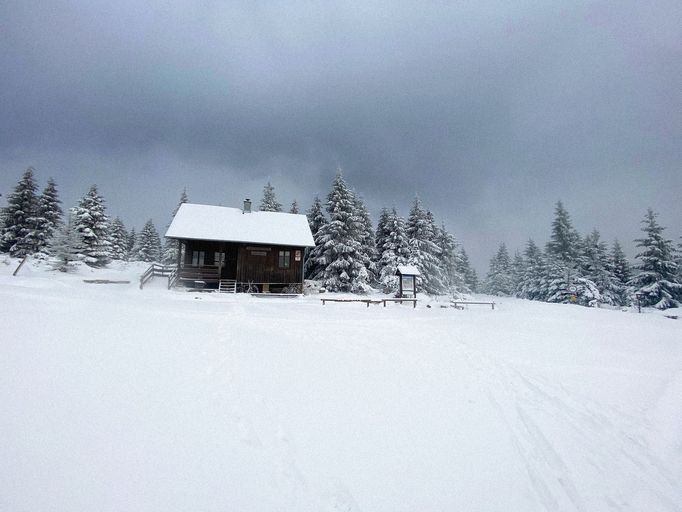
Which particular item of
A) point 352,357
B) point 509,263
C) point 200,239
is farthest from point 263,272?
point 509,263

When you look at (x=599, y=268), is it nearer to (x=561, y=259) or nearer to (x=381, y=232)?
(x=561, y=259)

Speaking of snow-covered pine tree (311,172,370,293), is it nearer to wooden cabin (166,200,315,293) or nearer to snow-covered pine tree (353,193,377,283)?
snow-covered pine tree (353,193,377,283)

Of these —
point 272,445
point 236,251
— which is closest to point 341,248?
point 236,251

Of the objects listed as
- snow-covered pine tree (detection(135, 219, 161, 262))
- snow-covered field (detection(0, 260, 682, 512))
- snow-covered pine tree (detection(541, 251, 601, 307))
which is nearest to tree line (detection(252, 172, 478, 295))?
snow-covered pine tree (detection(541, 251, 601, 307))

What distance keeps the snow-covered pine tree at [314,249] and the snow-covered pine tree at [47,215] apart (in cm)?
2596

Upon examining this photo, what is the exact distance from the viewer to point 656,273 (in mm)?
30172

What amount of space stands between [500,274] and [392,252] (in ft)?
110

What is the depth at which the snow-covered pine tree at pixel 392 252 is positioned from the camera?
101 feet

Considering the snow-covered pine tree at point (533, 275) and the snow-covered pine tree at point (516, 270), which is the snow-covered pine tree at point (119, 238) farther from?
Result: the snow-covered pine tree at point (516, 270)

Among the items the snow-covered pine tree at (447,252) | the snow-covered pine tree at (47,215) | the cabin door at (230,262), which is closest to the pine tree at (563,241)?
the snow-covered pine tree at (447,252)

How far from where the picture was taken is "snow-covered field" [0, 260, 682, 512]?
2.95m

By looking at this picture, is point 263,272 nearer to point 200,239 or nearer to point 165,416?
point 200,239

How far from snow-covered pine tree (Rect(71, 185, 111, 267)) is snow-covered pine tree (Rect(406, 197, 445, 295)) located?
1307 inches

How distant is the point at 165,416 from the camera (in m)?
3.91
